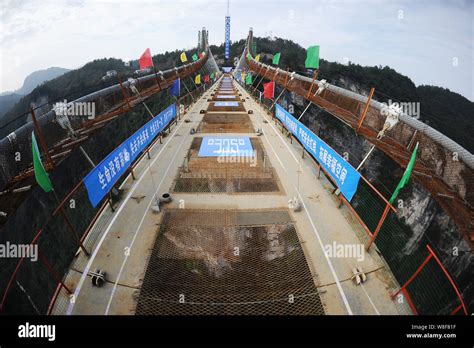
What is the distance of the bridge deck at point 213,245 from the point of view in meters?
6.04

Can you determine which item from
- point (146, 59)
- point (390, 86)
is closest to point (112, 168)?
point (146, 59)

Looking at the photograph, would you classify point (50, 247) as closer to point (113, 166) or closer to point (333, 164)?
point (113, 166)

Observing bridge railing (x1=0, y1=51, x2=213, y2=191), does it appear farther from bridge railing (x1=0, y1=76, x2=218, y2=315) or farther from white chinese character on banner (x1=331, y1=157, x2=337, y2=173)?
white chinese character on banner (x1=331, y1=157, x2=337, y2=173)

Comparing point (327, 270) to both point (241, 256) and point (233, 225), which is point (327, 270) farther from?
point (233, 225)

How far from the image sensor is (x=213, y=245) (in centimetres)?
758

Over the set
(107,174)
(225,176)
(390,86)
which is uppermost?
(390,86)

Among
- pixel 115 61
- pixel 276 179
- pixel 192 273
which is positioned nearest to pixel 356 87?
pixel 276 179

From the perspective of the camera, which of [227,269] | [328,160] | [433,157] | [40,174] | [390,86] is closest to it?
[40,174]

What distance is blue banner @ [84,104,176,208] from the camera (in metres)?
7.09

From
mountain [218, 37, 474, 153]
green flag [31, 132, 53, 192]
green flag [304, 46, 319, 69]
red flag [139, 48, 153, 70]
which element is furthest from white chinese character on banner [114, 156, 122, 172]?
mountain [218, 37, 474, 153]

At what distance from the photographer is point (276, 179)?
1145cm

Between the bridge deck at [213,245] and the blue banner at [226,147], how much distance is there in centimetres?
161

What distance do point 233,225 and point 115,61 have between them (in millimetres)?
220973

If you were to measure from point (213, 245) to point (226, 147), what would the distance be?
8464mm
